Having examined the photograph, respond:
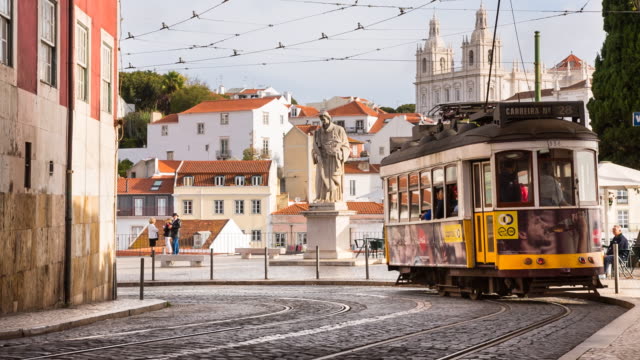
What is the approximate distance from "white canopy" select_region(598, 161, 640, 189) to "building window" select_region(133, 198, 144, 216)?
2949 inches

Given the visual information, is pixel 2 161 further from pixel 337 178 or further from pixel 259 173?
pixel 259 173

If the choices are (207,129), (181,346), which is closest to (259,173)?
(207,129)

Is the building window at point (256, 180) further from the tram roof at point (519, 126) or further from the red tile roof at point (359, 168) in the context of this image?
the tram roof at point (519, 126)

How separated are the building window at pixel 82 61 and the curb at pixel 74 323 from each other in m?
3.58

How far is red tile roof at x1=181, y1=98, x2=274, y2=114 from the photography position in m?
127

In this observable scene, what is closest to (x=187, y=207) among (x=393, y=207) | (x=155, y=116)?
(x=155, y=116)

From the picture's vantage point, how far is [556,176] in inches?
671

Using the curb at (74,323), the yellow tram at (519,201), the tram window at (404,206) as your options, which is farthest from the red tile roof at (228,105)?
the curb at (74,323)

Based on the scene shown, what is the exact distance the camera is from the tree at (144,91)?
140 meters

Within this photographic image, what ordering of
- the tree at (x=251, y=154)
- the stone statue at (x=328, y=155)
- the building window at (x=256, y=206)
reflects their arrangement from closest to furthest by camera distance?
the stone statue at (x=328, y=155) < the building window at (x=256, y=206) < the tree at (x=251, y=154)

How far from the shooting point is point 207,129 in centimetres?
12912

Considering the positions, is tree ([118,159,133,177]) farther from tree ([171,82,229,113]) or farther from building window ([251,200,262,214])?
building window ([251,200,262,214])

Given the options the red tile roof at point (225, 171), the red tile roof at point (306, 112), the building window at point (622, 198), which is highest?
the red tile roof at point (306, 112)

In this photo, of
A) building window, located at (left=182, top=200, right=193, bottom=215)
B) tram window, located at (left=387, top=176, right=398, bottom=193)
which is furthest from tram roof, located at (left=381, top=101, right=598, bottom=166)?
building window, located at (left=182, top=200, right=193, bottom=215)
